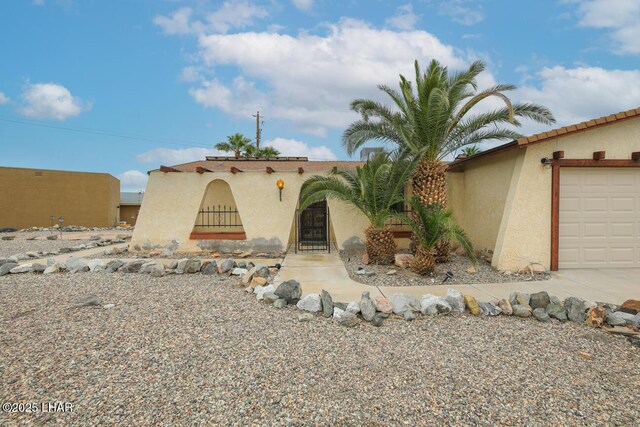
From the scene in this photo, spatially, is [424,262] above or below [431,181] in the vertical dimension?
below

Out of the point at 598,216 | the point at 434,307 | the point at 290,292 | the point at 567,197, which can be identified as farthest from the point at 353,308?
the point at 598,216

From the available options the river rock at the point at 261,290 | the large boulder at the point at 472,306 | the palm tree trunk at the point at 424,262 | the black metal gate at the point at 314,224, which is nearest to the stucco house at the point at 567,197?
the palm tree trunk at the point at 424,262

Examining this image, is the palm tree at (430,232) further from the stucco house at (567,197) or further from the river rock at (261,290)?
the river rock at (261,290)

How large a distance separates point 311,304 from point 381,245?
13.3 ft

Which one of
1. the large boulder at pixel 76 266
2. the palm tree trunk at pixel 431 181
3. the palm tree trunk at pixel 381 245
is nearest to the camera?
the large boulder at pixel 76 266

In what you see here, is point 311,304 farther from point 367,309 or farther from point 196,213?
point 196,213

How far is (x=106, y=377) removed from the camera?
3246mm

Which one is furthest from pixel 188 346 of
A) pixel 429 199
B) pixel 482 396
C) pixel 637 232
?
pixel 637 232

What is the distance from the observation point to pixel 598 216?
805cm

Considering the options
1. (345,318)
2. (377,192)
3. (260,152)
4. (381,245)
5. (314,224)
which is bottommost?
(345,318)

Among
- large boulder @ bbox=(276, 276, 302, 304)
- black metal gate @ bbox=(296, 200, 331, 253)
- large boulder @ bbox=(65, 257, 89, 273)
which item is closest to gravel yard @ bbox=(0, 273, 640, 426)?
large boulder @ bbox=(276, 276, 302, 304)

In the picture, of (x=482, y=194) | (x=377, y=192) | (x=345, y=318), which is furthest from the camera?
(x=482, y=194)

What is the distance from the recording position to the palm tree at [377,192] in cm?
853

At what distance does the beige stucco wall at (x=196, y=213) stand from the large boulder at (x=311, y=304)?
5.95 metres
